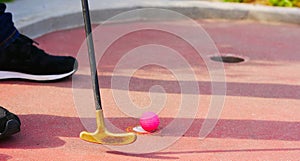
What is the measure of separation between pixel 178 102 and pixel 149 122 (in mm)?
673

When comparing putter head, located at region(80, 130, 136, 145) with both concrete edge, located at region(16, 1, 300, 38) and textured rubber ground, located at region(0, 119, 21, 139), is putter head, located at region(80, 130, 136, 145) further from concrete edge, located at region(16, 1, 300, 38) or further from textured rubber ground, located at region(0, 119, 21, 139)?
concrete edge, located at region(16, 1, 300, 38)

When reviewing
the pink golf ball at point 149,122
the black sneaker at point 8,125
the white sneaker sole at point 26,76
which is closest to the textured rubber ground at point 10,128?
the black sneaker at point 8,125

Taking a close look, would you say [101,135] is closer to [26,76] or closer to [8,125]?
[8,125]

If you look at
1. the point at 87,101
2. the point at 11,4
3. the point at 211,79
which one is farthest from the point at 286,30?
the point at 87,101

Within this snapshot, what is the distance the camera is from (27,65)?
475 centimetres

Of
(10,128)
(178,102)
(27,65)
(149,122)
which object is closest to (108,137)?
(149,122)

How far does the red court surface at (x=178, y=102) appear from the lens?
353 centimetres

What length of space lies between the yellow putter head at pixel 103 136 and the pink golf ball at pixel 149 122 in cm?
24

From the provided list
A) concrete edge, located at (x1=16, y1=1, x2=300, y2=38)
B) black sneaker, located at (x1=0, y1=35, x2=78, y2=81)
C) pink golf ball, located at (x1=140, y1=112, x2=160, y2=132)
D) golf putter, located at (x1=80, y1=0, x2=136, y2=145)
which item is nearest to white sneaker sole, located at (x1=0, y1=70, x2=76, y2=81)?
black sneaker, located at (x1=0, y1=35, x2=78, y2=81)

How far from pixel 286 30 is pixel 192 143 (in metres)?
Result: 3.83

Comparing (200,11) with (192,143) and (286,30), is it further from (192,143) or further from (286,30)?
(192,143)

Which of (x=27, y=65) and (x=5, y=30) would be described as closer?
(x=5, y=30)

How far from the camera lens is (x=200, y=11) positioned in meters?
7.71

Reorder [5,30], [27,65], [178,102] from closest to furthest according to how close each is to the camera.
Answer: [178,102] → [5,30] → [27,65]
